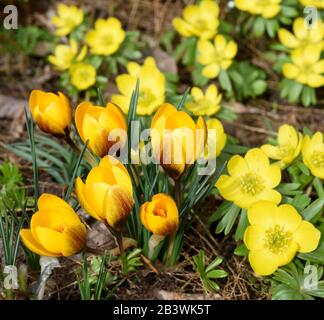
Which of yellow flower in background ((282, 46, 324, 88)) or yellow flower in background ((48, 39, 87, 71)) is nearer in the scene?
yellow flower in background ((282, 46, 324, 88))

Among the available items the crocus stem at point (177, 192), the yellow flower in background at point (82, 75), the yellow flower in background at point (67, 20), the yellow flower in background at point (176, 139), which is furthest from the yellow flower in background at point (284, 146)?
the yellow flower in background at point (67, 20)

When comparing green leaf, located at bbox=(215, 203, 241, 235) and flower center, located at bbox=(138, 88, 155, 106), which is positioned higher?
flower center, located at bbox=(138, 88, 155, 106)

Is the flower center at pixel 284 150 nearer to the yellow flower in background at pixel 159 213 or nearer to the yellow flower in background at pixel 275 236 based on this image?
the yellow flower in background at pixel 275 236

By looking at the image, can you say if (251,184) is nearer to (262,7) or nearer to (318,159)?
(318,159)

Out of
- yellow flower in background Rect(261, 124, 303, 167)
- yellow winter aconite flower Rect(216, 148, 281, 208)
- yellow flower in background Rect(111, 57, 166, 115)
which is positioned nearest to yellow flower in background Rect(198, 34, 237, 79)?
yellow flower in background Rect(111, 57, 166, 115)

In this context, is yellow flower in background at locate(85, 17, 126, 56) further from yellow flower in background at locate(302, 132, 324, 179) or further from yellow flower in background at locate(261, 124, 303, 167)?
yellow flower in background at locate(302, 132, 324, 179)

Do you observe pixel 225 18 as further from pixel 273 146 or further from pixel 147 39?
pixel 273 146
